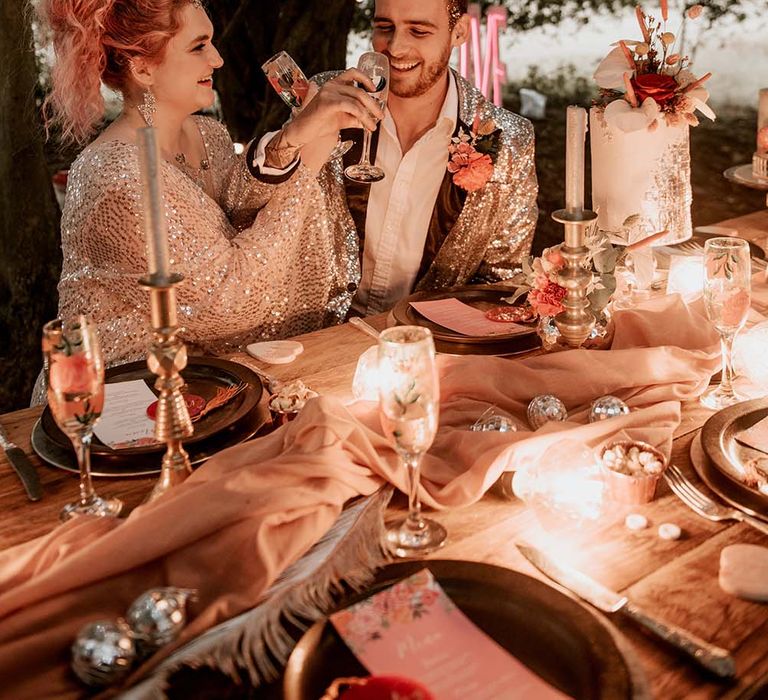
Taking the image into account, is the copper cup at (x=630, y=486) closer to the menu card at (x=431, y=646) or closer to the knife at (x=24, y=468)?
the menu card at (x=431, y=646)

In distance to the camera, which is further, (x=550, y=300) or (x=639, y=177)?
(x=639, y=177)

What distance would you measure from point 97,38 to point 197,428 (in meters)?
1.12

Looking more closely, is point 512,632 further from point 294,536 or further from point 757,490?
point 757,490

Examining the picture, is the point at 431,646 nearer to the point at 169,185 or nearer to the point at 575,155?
the point at 575,155

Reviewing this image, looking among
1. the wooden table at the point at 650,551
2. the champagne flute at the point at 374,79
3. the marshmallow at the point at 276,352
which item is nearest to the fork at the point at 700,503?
the wooden table at the point at 650,551

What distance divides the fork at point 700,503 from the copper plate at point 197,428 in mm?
634

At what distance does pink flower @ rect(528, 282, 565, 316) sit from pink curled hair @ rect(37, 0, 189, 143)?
1.13 metres

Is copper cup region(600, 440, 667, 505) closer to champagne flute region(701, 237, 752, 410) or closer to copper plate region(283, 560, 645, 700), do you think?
copper plate region(283, 560, 645, 700)

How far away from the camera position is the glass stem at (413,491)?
1.11 metres

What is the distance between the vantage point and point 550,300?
62.5 inches

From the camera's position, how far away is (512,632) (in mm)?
958

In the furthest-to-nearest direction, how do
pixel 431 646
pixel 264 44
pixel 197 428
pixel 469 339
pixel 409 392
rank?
pixel 264 44
pixel 469 339
pixel 197 428
pixel 409 392
pixel 431 646

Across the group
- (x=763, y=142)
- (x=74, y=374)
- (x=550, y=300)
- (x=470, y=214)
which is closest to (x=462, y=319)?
(x=550, y=300)

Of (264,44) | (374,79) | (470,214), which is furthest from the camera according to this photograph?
(264,44)
